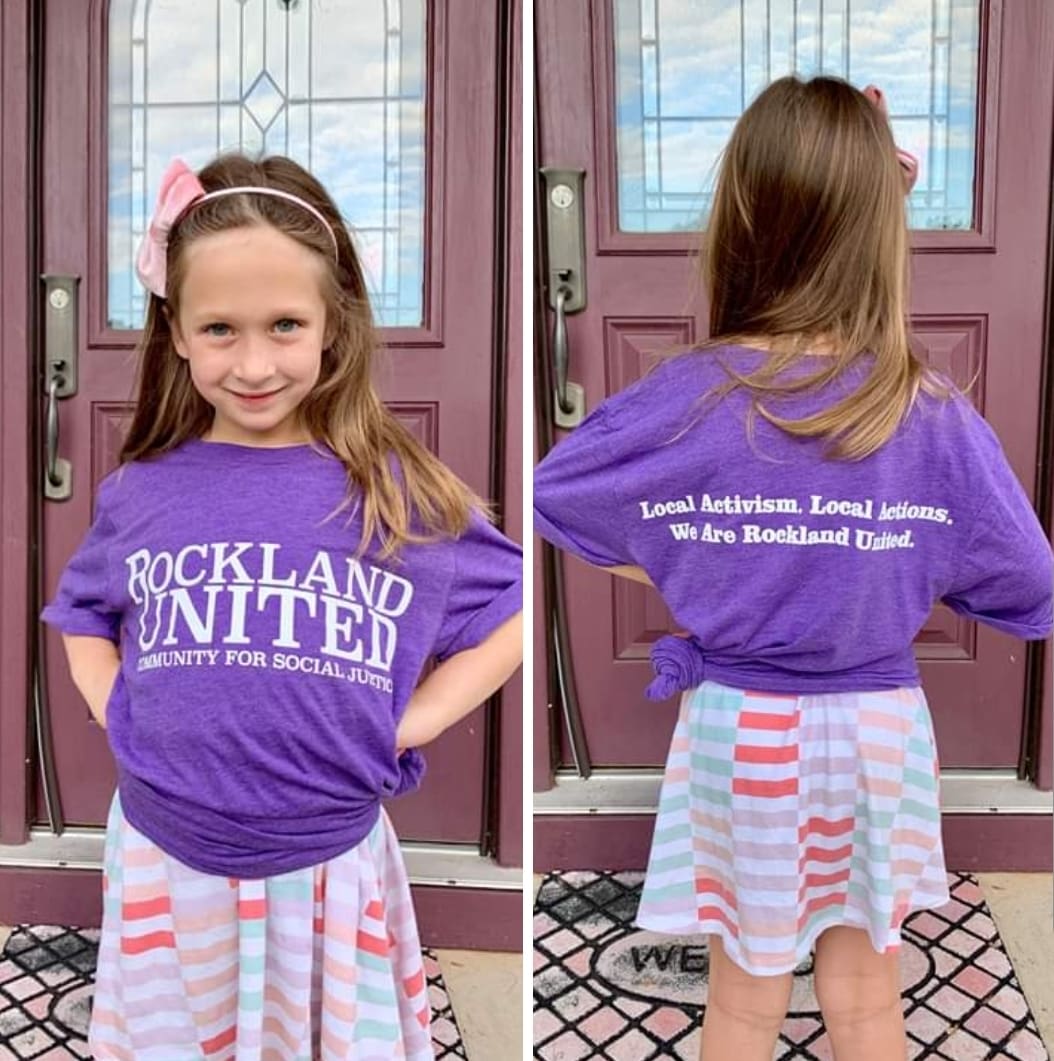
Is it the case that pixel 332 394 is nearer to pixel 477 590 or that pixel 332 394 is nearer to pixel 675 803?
pixel 477 590

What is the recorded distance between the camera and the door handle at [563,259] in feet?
5.24

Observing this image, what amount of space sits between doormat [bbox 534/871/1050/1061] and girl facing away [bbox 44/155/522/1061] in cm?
47

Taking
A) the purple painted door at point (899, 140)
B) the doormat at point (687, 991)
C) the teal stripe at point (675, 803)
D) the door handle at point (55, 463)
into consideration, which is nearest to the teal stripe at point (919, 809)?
the teal stripe at point (675, 803)

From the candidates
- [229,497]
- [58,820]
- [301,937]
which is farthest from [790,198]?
[58,820]

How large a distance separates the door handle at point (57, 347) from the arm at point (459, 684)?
0.77 metres

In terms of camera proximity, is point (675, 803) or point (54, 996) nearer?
point (675, 803)

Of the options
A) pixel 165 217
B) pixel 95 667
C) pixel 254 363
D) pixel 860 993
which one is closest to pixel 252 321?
pixel 254 363

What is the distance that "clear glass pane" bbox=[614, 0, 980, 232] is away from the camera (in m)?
1.51

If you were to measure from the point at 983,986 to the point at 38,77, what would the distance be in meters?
1.80

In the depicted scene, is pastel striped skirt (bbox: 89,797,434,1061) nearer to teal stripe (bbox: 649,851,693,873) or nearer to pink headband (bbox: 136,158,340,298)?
teal stripe (bbox: 649,851,693,873)

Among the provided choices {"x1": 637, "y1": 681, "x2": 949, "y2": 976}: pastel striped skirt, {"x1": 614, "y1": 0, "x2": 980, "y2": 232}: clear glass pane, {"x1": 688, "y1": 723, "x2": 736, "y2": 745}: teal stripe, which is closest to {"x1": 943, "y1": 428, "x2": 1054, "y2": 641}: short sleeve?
{"x1": 637, "y1": 681, "x2": 949, "y2": 976}: pastel striped skirt

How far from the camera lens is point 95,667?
1.18 meters

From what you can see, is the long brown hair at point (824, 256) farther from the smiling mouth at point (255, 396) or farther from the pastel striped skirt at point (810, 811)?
the smiling mouth at point (255, 396)

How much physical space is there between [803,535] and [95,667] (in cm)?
75
